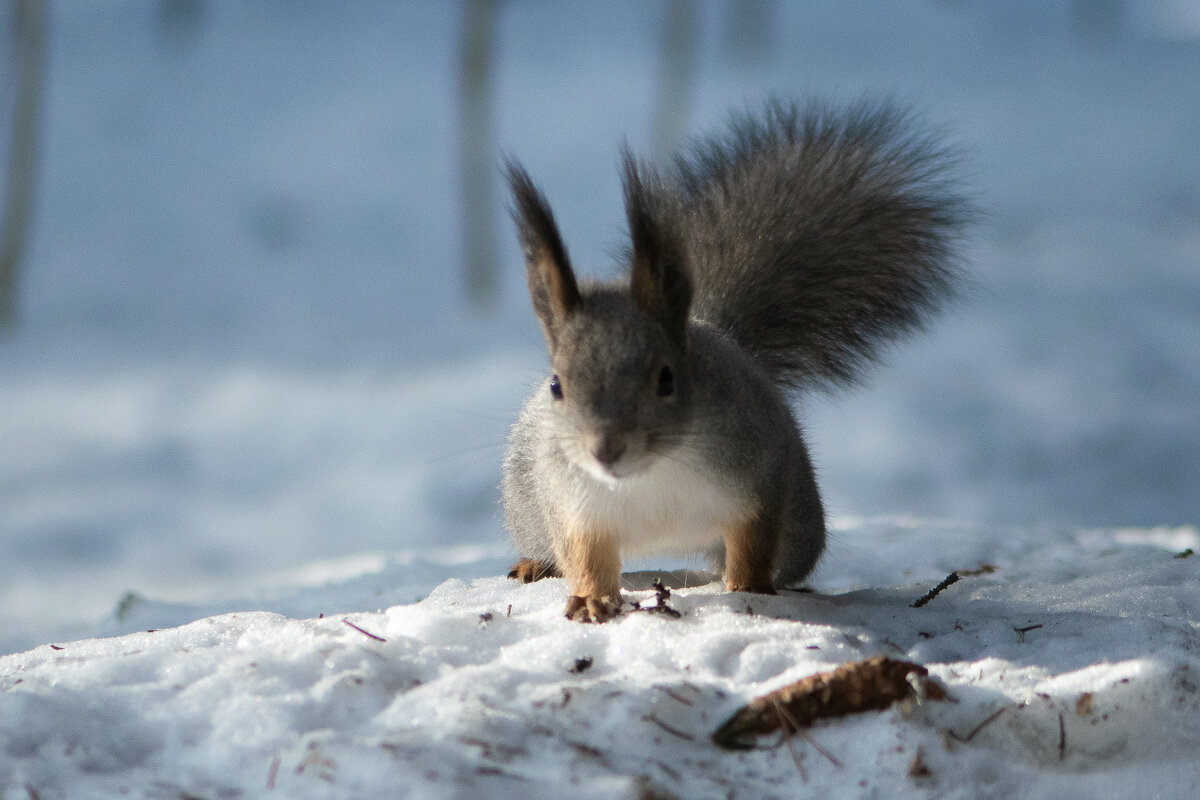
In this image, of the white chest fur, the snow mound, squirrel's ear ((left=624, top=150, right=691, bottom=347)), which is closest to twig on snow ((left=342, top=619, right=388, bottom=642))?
the snow mound

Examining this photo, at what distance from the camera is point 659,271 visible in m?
1.84

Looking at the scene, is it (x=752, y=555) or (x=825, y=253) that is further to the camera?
(x=825, y=253)

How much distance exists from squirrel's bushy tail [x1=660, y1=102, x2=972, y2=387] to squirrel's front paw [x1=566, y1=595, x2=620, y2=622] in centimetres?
70

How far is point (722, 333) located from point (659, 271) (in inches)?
17.5

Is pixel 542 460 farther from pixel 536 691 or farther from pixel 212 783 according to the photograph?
pixel 212 783

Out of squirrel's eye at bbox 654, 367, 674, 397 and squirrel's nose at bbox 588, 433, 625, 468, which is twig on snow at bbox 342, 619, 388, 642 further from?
squirrel's eye at bbox 654, 367, 674, 397

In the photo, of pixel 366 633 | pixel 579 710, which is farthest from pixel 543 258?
pixel 579 710

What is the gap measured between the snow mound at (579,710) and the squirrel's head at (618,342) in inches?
10.9

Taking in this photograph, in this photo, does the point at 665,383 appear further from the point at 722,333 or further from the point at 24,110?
the point at 24,110

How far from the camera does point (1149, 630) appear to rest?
1.74 metres

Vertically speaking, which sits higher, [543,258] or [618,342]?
[543,258]

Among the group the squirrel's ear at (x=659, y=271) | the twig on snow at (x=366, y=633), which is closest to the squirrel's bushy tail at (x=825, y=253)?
the squirrel's ear at (x=659, y=271)

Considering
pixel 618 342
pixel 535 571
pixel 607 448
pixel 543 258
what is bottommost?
pixel 535 571

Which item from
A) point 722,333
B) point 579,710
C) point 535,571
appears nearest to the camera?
point 579,710
